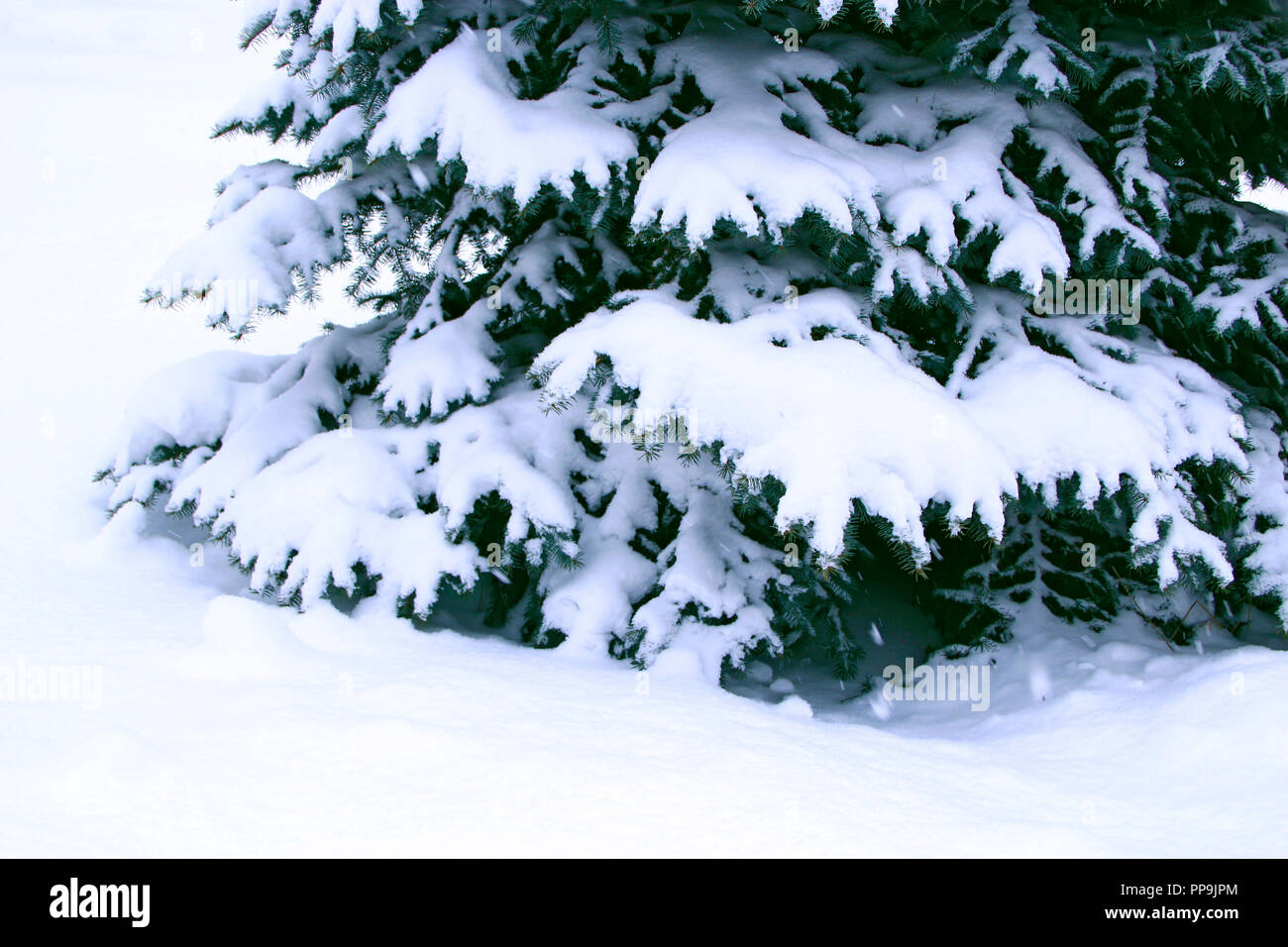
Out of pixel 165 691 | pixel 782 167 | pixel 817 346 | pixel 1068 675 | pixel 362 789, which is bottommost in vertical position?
pixel 1068 675

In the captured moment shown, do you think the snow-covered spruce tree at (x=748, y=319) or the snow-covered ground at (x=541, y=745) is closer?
the snow-covered ground at (x=541, y=745)

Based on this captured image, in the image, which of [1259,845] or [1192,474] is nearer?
[1259,845]

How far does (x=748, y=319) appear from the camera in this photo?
153 inches

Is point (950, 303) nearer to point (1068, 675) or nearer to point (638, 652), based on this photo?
point (1068, 675)

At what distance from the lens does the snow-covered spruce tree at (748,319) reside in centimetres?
365

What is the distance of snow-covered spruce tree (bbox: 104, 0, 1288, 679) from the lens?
3650mm

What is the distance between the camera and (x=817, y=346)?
3.66 m

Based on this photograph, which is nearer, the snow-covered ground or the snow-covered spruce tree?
the snow-covered ground

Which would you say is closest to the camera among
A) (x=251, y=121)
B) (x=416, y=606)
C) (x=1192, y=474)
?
(x=416, y=606)
